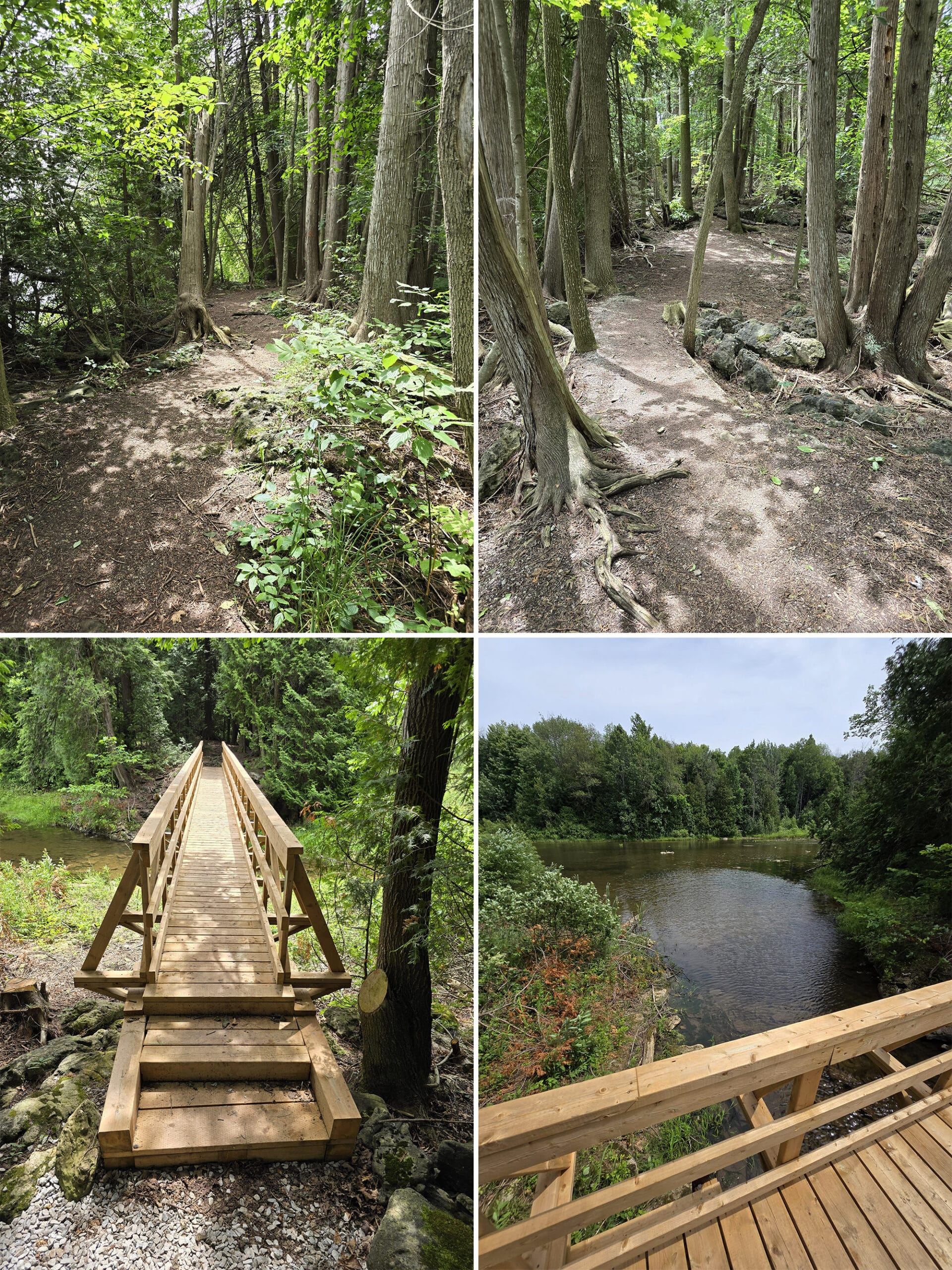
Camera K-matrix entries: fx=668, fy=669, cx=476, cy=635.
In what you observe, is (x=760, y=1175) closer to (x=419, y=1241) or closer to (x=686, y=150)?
(x=419, y=1241)

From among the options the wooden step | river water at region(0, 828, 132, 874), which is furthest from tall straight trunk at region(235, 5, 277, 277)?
the wooden step

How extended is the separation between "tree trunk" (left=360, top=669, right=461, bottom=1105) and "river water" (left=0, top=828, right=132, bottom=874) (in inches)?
82.0

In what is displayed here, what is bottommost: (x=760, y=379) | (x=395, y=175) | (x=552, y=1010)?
(x=552, y=1010)

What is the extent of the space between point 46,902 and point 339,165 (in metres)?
5.99

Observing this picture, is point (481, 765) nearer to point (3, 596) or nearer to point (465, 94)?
point (3, 596)

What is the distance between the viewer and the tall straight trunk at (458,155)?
3059 mm

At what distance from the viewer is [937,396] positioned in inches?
200

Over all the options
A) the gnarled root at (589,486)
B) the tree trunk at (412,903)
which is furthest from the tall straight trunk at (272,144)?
the tree trunk at (412,903)

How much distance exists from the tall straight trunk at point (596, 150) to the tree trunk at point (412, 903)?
604cm

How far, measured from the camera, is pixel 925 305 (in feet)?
17.7

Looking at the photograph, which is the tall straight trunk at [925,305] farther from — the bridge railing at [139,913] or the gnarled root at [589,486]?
the bridge railing at [139,913]

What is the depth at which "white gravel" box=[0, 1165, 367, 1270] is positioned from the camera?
207cm

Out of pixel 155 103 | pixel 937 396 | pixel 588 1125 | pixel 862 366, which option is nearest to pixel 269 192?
pixel 155 103

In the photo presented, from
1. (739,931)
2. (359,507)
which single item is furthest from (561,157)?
(739,931)
